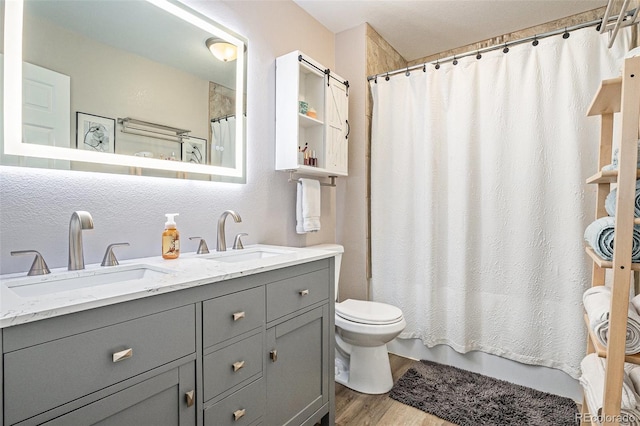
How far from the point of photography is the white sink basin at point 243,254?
1.57m

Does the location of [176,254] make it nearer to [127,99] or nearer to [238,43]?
[127,99]

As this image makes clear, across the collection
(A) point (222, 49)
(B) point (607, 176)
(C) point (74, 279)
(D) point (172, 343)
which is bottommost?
(D) point (172, 343)

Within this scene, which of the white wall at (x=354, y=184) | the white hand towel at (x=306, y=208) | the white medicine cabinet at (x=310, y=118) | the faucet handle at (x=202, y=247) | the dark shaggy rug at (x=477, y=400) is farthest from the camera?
the white wall at (x=354, y=184)

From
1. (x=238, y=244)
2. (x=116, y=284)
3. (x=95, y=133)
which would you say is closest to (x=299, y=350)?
(x=238, y=244)

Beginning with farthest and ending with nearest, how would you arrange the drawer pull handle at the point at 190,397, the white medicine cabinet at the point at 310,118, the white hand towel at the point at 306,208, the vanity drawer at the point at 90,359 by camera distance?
the white hand towel at the point at 306,208 < the white medicine cabinet at the point at 310,118 < the drawer pull handle at the point at 190,397 < the vanity drawer at the point at 90,359

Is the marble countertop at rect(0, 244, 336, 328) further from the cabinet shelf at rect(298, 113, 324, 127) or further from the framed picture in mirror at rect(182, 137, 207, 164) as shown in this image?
the cabinet shelf at rect(298, 113, 324, 127)

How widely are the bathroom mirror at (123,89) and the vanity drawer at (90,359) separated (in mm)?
696

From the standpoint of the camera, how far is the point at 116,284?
3.01 ft

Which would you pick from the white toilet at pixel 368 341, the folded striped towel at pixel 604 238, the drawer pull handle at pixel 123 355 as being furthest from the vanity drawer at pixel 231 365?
the folded striped towel at pixel 604 238

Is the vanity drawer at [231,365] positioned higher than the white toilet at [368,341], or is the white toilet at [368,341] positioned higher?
the vanity drawer at [231,365]

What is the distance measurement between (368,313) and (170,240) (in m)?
1.16

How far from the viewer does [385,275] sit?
2.42 meters

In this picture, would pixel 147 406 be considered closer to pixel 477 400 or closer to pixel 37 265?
pixel 37 265

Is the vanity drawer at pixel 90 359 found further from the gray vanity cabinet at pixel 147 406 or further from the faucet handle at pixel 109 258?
the faucet handle at pixel 109 258
